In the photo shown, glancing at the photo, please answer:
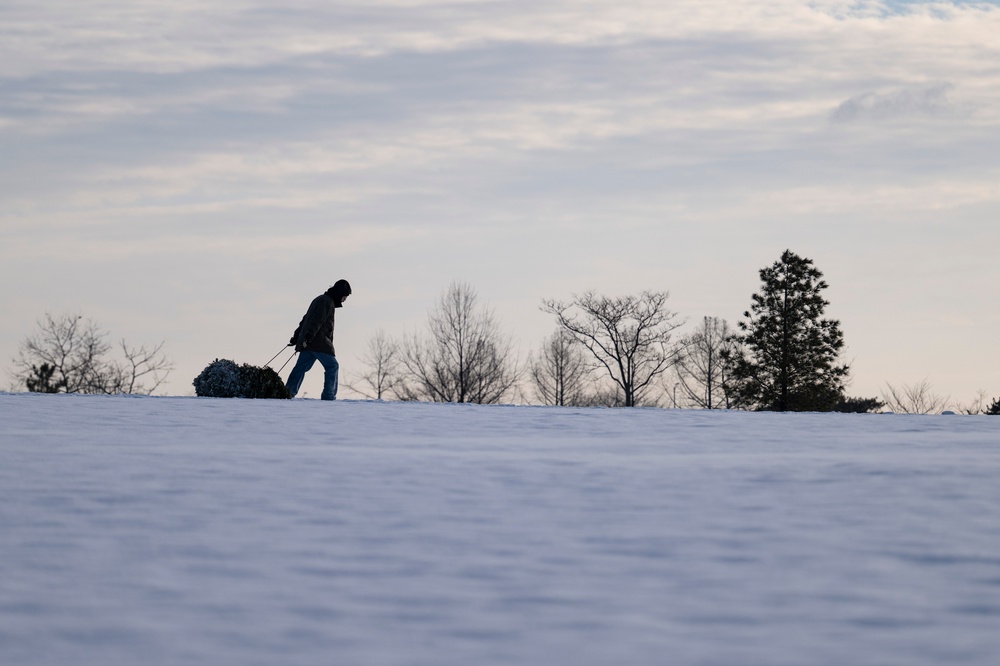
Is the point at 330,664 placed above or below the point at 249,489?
below

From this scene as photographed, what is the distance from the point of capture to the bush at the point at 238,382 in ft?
49.4

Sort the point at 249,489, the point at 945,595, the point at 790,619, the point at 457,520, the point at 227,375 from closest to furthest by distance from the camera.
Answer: the point at 790,619 < the point at 945,595 < the point at 457,520 < the point at 249,489 < the point at 227,375

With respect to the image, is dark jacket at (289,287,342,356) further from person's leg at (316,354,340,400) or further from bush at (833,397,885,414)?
bush at (833,397,885,414)

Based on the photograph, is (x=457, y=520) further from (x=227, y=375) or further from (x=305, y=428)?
(x=227, y=375)

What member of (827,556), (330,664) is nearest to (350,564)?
(330,664)

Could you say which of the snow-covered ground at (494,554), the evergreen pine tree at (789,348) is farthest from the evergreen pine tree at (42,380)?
the snow-covered ground at (494,554)

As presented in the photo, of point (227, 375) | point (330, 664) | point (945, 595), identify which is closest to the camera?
point (330, 664)

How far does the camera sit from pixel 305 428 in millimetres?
8570

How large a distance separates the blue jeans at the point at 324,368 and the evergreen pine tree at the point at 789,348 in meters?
30.4

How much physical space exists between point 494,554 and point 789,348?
132 ft

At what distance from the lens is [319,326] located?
1438 cm

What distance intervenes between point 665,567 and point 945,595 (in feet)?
3.01

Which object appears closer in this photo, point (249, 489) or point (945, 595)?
point (945, 595)

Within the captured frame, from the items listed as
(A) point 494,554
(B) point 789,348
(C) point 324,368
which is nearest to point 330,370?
(C) point 324,368
